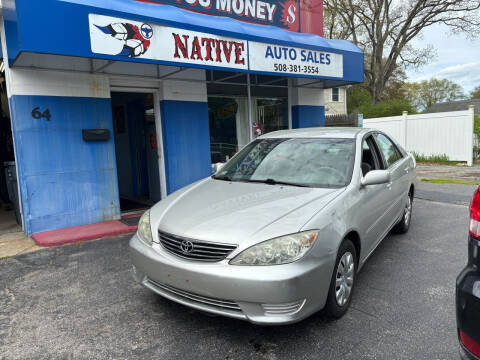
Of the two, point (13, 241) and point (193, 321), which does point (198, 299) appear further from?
point (13, 241)

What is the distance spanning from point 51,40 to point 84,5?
64cm

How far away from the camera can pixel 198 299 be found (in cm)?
263

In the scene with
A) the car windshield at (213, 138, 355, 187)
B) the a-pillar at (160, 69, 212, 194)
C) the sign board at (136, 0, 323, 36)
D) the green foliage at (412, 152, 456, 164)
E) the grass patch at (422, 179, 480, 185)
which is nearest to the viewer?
the car windshield at (213, 138, 355, 187)

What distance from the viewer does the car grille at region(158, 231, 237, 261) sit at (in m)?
2.53

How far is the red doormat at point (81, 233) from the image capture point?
17.3ft

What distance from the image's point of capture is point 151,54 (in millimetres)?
5215

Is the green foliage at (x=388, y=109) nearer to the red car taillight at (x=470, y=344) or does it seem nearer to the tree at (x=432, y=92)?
the red car taillight at (x=470, y=344)

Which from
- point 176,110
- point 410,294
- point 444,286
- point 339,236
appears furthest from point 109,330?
point 176,110

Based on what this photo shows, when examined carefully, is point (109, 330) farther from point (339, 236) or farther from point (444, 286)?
point (444, 286)

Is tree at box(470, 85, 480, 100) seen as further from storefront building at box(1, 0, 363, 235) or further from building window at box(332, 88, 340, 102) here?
storefront building at box(1, 0, 363, 235)

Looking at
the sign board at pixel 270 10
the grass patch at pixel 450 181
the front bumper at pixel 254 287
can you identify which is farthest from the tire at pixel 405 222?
the grass patch at pixel 450 181

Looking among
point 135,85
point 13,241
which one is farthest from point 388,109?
point 13,241

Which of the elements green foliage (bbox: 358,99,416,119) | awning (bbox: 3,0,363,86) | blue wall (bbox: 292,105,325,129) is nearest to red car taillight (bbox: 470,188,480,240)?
awning (bbox: 3,0,363,86)

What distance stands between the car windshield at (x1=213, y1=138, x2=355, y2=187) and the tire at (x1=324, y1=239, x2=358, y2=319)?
64 cm
